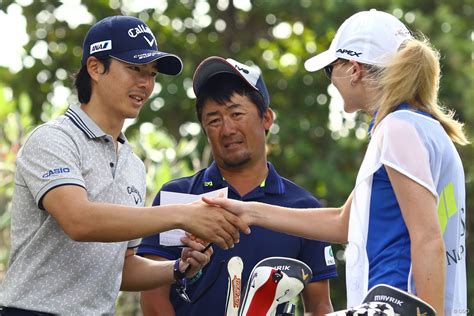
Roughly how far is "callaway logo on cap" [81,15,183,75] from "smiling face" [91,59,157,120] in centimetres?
5

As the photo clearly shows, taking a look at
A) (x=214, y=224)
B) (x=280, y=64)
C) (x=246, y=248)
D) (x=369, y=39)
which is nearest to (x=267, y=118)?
(x=246, y=248)

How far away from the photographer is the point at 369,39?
4699 millimetres

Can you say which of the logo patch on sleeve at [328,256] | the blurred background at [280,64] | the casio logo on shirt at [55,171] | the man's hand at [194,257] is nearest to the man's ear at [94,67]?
the casio logo on shirt at [55,171]

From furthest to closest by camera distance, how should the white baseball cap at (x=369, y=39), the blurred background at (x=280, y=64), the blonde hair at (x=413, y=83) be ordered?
the blurred background at (x=280, y=64), the white baseball cap at (x=369, y=39), the blonde hair at (x=413, y=83)

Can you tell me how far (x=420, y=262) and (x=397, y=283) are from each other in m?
0.13

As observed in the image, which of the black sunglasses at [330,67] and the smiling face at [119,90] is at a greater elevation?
the black sunglasses at [330,67]

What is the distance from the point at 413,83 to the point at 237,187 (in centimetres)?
144

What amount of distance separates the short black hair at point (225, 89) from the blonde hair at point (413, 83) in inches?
49.8

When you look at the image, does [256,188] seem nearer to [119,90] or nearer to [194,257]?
[194,257]

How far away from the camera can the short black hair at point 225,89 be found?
18.7 feet

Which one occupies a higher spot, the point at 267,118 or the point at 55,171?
the point at 267,118

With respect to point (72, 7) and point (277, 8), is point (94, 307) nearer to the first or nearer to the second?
point (277, 8)

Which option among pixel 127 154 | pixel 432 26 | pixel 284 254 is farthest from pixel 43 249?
pixel 432 26

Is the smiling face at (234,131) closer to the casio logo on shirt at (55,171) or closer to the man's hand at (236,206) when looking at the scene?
the man's hand at (236,206)
